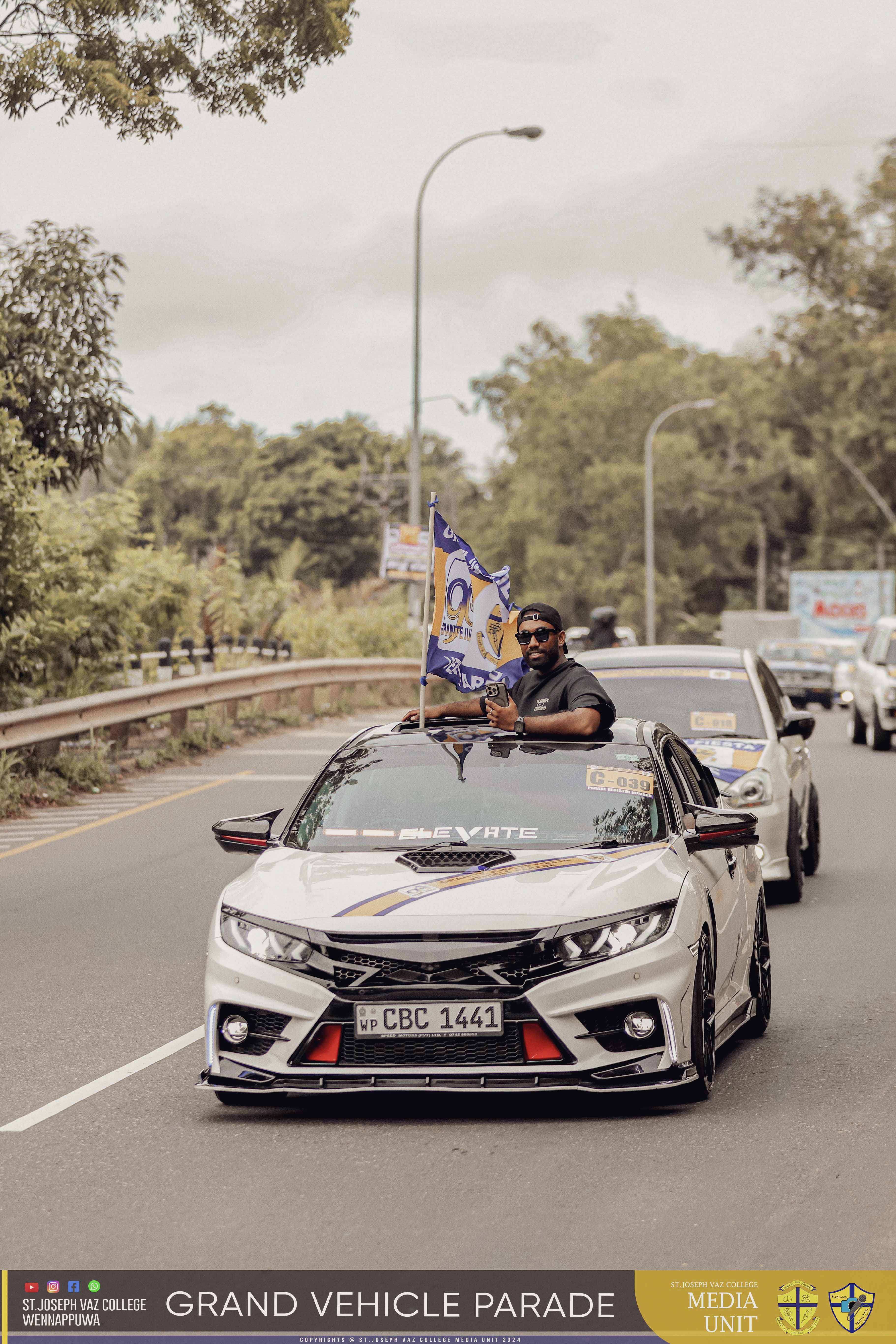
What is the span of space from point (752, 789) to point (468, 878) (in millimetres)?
5242

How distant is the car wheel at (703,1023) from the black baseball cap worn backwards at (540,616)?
2300 millimetres

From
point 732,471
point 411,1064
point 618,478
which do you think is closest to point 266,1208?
point 411,1064

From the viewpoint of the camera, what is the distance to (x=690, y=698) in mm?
12484

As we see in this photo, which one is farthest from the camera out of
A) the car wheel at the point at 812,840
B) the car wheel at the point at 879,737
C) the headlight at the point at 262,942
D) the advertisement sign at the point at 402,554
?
the advertisement sign at the point at 402,554

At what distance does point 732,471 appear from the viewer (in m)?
79.5

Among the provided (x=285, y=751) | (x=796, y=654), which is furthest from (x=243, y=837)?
(x=796, y=654)

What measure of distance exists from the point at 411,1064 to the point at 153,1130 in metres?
0.92

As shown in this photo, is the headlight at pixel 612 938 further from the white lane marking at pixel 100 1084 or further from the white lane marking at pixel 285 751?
the white lane marking at pixel 285 751

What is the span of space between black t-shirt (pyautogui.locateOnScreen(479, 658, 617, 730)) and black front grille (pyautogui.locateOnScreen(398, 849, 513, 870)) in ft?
3.86

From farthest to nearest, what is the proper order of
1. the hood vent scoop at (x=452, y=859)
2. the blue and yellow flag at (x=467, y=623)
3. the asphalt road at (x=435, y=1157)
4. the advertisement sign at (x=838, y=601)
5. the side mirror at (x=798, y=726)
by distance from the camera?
1. the advertisement sign at (x=838, y=601)
2. the side mirror at (x=798, y=726)
3. the blue and yellow flag at (x=467, y=623)
4. the hood vent scoop at (x=452, y=859)
5. the asphalt road at (x=435, y=1157)

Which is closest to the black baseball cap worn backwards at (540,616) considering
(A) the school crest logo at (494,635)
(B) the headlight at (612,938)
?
(A) the school crest logo at (494,635)

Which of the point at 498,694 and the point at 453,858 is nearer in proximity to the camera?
the point at 453,858

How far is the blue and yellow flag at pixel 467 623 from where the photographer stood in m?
8.58

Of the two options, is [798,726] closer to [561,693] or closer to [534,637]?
[534,637]
